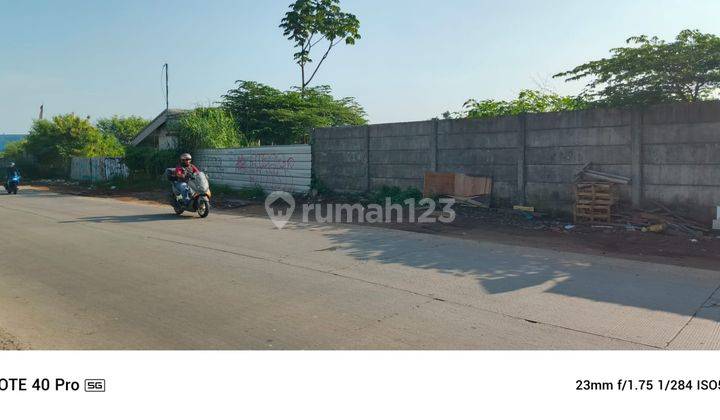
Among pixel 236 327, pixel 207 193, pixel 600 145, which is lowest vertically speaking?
pixel 236 327

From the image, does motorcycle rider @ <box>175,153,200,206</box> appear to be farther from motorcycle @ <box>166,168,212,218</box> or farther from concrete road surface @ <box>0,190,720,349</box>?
concrete road surface @ <box>0,190,720,349</box>

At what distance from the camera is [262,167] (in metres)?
19.0

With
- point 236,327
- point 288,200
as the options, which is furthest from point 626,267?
point 288,200

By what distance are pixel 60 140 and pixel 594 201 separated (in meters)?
34.0

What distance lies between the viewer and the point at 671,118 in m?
10.1

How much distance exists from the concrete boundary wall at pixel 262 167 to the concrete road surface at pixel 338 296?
26.1 feet

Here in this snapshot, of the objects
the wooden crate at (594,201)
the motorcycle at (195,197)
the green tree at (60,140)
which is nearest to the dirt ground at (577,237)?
the wooden crate at (594,201)

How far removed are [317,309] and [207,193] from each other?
8675 millimetres

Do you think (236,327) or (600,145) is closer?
(236,327)

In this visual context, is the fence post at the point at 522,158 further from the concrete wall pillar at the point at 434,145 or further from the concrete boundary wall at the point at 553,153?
the concrete wall pillar at the point at 434,145

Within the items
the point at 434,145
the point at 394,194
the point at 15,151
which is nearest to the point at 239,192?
the point at 394,194

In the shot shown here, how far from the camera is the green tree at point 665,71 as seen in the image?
9.93m

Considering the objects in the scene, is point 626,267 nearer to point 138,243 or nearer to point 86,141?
point 138,243

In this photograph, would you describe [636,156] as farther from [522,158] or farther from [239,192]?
[239,192]
